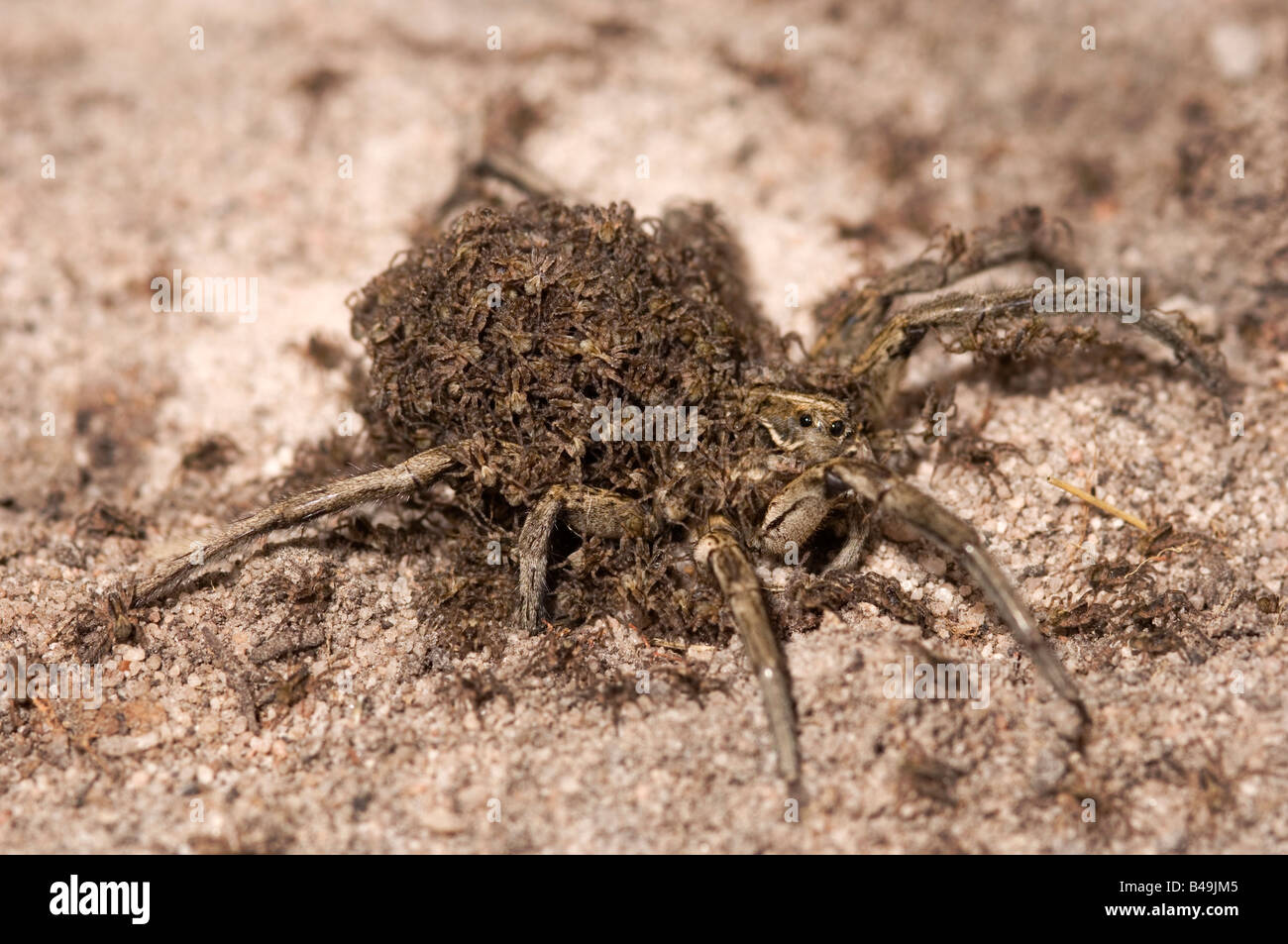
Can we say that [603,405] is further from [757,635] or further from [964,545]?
[964,545]

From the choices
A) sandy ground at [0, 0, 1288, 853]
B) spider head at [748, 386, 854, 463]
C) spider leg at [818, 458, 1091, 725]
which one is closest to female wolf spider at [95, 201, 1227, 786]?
spider head at [748, 386, 854, 463]

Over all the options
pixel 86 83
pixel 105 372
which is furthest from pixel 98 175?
pixel 105 372

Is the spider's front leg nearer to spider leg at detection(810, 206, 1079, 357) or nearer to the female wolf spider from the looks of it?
the female wolf spider

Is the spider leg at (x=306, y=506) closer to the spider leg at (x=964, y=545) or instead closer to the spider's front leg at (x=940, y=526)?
the spider's front leg at (x=940, y=526)

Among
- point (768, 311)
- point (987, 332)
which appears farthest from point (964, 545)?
point (768, 311)

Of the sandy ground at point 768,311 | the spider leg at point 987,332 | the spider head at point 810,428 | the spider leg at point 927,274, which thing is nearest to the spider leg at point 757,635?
the sandy ground at point 768,311
